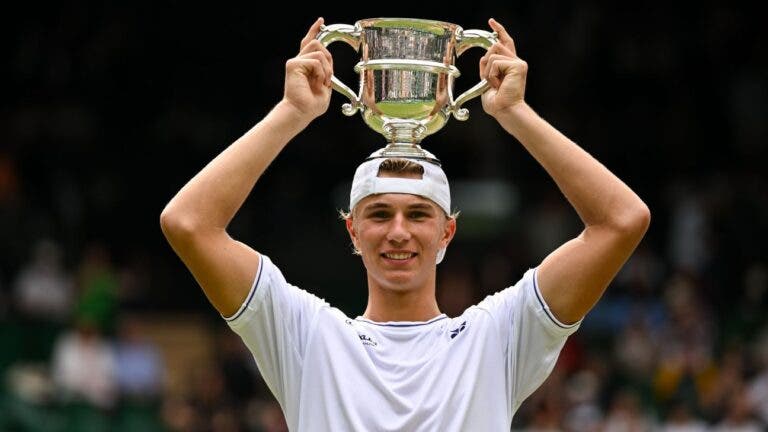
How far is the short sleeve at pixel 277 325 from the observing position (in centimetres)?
387

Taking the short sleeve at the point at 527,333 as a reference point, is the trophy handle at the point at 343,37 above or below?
above

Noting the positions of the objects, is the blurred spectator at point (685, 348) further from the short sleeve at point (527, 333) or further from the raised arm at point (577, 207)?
the raised arm at point (577, 207)

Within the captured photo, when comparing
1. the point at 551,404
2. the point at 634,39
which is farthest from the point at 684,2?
the point at 551,404

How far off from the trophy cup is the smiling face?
0.14 metres

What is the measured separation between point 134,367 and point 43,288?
1.22 m

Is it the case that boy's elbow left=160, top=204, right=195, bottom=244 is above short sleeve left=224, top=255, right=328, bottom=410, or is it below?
above

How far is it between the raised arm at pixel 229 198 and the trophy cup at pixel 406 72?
14 centimetres

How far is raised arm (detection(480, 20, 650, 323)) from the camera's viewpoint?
3.81m

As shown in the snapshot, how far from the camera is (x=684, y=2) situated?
15.0m

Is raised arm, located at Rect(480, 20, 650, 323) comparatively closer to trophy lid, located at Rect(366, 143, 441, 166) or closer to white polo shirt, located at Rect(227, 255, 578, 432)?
white polo shirt, located at Rect(227, 255, 578, 432)

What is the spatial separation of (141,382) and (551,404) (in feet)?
11.3

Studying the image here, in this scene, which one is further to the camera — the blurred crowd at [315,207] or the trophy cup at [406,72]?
the blurred crowd at [315,207]

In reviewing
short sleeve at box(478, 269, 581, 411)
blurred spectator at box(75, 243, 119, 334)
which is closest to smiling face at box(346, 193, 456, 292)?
short sleeve at box(478, 269, 581, 411)

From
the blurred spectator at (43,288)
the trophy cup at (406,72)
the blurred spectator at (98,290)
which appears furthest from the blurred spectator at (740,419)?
the trophy cup at (406,72)
